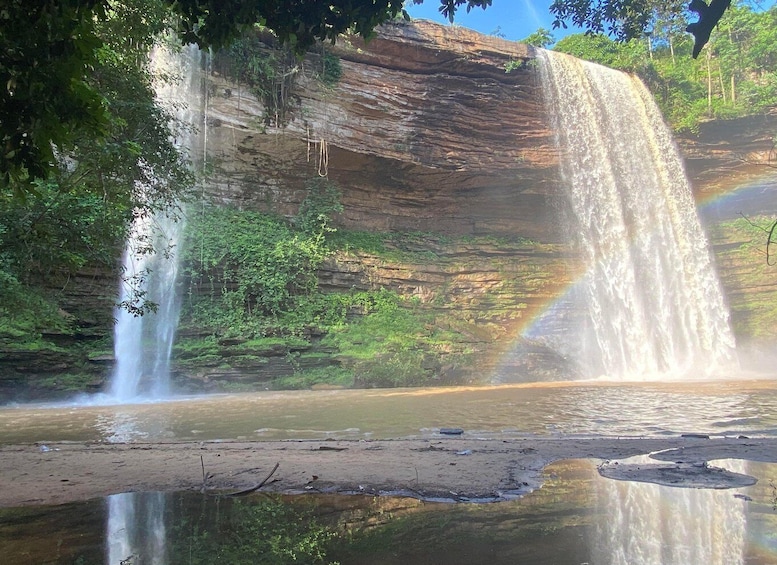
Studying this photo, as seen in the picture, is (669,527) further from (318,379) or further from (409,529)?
(318,379)

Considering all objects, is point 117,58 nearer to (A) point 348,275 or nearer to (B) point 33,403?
(B) point 33,403

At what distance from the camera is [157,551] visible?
274 centimetres

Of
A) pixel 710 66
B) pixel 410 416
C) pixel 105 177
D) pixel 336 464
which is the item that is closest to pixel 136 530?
pixel 336 464

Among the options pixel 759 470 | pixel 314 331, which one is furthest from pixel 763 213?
pixel 759 470

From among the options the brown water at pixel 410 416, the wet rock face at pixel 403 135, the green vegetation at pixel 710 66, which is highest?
the green vegetation at pixel 710 66

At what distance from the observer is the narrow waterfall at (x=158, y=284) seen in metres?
15.1

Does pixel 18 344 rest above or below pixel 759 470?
above

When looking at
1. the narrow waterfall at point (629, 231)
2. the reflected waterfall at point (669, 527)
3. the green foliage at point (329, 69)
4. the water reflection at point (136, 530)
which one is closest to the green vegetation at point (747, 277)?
the narrow waterfall at point (629, 231)

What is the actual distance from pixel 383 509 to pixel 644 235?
2254cm

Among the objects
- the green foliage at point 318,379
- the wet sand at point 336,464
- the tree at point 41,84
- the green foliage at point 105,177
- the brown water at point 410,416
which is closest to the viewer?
the tree at point 41,84

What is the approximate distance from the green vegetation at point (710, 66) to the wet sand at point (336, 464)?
2292 centimetres

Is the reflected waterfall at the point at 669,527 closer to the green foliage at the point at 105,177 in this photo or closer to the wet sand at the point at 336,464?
the wet sand at the point at 336,464

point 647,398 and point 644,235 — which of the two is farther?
point 644,235

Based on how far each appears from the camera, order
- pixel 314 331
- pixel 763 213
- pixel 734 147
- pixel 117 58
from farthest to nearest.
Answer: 1. pixel 763 213
2. pixel 734 147
3. pixel 314 331
4. pixel 117 58
